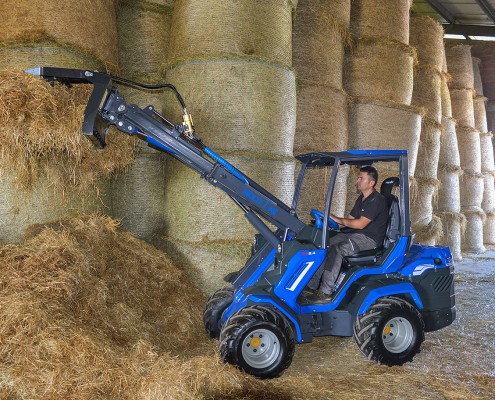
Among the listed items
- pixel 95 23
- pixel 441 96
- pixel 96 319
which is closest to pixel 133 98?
pixel 95 23

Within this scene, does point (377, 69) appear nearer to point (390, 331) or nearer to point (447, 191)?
point (447, 191)

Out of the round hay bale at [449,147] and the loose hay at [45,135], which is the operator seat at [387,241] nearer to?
the loose hay at [45,135]

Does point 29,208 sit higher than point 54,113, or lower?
lower

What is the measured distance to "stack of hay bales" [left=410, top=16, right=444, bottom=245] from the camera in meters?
9.04

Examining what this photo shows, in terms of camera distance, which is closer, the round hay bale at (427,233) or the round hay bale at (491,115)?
the round hay bale at (427,233)

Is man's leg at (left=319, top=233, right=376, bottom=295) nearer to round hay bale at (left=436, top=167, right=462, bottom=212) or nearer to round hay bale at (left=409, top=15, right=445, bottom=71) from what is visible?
round hay bale at (left=409, top=15, right=445, bottom=71)

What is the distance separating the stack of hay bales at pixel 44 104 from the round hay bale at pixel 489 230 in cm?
1086

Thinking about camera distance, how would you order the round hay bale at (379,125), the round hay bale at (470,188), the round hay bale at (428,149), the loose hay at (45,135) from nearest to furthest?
the loose hay at (45,135)
the round hay bale at (379,125)
the round hay bale at (428,149)
the round hay bale at (470,188)

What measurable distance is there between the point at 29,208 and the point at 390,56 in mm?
5276

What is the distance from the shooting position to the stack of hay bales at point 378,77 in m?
7.62

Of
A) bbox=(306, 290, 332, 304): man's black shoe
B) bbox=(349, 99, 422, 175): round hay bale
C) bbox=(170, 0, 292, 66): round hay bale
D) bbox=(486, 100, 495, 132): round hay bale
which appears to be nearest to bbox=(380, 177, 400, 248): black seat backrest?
bbox=(306, 290, 332, 304): man's black shoe

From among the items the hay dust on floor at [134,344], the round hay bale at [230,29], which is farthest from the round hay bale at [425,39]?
the hay dust on floor at [134,344]

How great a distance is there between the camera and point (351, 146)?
765 centimetres

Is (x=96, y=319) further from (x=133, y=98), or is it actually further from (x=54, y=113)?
(x=133, y=98)
